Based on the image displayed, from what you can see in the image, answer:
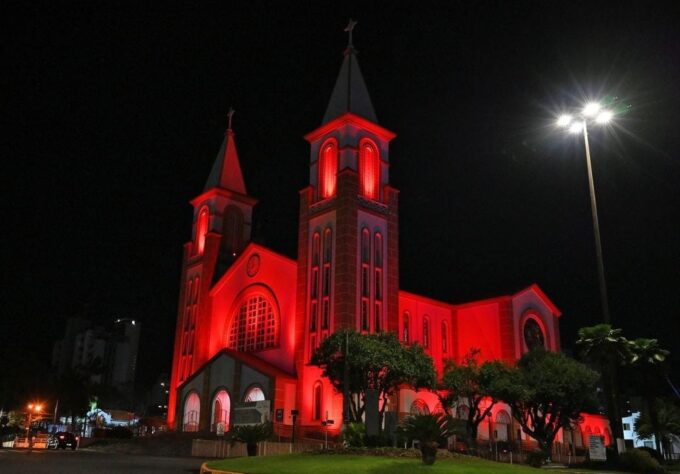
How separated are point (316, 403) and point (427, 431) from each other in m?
24.2

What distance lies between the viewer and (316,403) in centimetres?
4319

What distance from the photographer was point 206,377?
49.8m

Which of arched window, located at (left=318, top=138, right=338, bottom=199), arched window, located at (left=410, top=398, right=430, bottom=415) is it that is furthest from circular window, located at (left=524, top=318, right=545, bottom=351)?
arched window, located at (left=318, top=138, right=338, bottom=199)

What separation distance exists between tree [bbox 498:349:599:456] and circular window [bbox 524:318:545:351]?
8.67m

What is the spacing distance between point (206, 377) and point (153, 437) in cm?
565

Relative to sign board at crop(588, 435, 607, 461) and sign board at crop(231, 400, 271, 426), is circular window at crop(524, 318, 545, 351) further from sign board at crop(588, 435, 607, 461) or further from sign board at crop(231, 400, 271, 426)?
sign board at crop(588, 435, 607, 461)

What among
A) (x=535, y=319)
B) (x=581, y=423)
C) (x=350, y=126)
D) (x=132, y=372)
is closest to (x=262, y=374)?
(x=350, y=126)

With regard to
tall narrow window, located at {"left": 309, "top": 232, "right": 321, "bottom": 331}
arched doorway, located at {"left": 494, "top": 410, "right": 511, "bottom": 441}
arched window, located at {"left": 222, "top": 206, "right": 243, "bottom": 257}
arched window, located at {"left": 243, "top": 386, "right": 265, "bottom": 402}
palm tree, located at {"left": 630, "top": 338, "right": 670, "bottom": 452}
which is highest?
arched window, located at {"left": 222, "top": 206, "right": 243, "bottom": 257}

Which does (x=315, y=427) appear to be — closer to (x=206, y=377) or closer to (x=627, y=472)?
(x=206, y=377)

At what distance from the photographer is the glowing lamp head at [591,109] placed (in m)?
26.4

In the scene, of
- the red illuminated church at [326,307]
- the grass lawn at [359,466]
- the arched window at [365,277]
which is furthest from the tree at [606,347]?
the arched window at [365,277]

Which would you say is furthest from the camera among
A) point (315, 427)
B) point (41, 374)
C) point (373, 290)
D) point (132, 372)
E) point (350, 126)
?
point (132, 372)

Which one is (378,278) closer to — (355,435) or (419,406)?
(419,406)

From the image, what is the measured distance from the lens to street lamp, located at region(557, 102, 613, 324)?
A: 2483 centimetres
